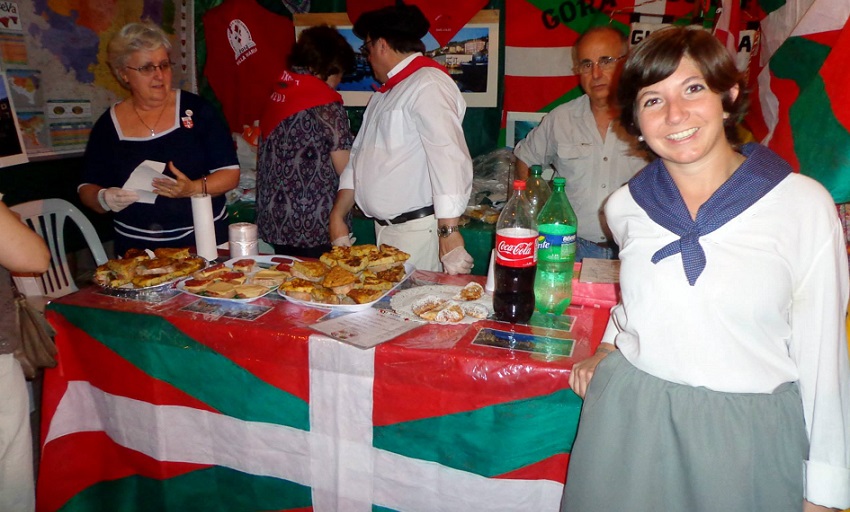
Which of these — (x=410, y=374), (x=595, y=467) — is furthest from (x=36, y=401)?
(x=595, y=467)

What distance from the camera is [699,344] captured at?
110cm

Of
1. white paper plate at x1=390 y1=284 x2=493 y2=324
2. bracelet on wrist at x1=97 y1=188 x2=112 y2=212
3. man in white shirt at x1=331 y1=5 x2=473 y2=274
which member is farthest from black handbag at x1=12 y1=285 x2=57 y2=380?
man in white shirt at x1=331 y1=5 x2=473 y2=274

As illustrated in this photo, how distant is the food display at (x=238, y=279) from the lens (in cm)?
183

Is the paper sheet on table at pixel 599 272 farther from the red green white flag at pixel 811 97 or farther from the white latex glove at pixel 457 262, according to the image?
the red green white flag at pixel 811 97

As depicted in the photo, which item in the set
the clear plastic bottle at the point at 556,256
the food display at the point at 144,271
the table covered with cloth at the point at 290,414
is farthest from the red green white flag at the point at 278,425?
the clear plastic bottle at the point at 556,256

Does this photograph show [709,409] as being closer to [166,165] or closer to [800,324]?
[800,324]

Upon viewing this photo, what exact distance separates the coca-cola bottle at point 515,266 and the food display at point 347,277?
395 millimetres

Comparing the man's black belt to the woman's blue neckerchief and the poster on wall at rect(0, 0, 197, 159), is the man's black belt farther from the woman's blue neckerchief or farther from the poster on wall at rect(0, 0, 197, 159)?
the poster on wall at rect(0, 0, 197, 159)

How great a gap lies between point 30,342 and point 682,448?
1.67m

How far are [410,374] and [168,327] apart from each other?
77cm

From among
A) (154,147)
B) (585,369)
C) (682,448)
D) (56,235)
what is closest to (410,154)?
(154,147)

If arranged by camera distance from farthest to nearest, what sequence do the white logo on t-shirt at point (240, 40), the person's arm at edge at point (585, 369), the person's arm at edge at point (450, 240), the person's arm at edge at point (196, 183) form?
the white logo on t-shirt at point (240, 40) → the person's arm at edge at point (196, 183) → the person's arm at edge at point (450, 240) → the person's arm at edge at point (585, 369)

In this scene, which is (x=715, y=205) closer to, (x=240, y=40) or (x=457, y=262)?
(x=457, y=262)

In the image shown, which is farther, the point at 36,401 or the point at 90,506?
the point at 36,401
